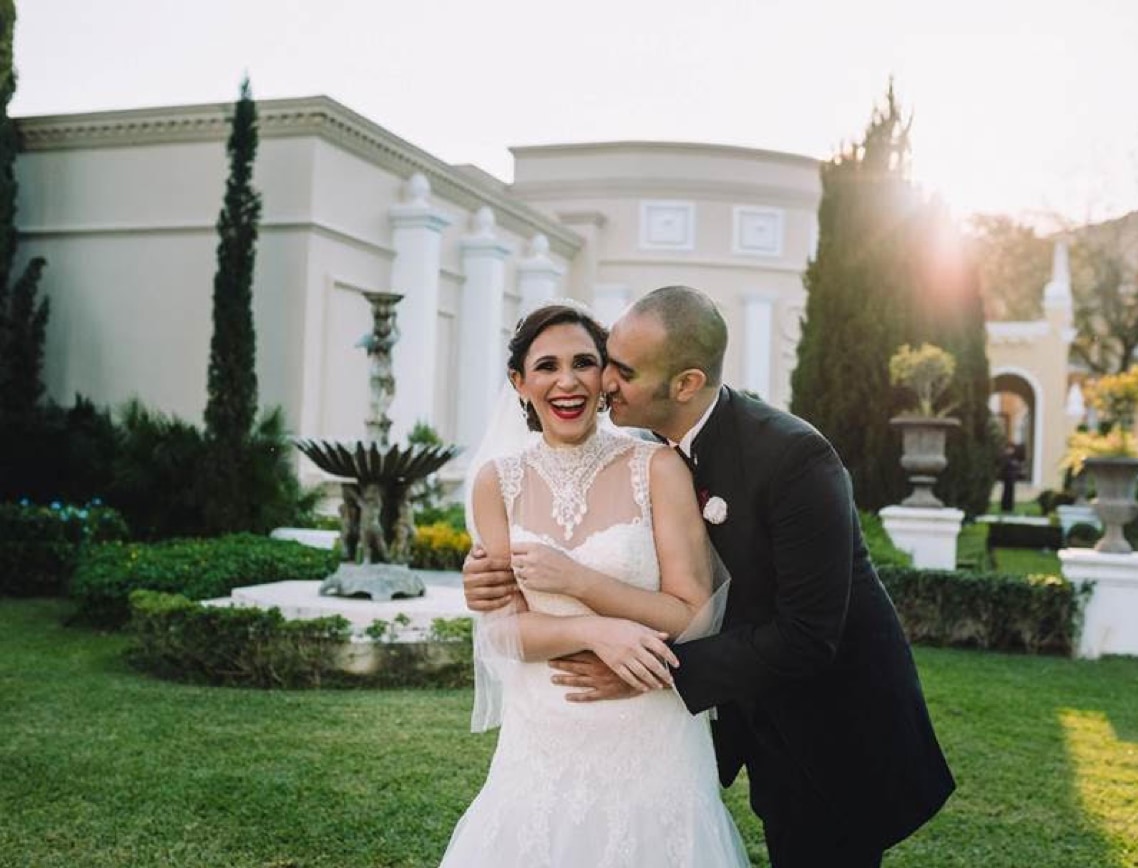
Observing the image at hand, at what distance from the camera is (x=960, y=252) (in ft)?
61.3

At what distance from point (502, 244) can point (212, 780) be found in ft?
46.8

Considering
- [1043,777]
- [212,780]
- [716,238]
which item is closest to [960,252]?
[716,238]

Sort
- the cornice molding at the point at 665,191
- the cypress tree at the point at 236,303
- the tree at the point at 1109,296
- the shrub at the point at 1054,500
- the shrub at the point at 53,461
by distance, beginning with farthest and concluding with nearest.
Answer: the tree at the point at 1109,296 → the cornice molding at the point at 665,191 → the shrub at the point at 1054,500 → the shrub at the point at 53,461 → the cypress tree at the point at 236,303

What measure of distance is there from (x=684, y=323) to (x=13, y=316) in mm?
14187

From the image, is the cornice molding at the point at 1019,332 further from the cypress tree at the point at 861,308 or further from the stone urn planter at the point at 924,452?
the stone urn planter at the point at 924,452

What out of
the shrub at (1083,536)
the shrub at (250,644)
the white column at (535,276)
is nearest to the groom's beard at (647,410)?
the shrub at (250,644)

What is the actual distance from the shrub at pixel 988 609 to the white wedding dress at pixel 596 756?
7.78 meters

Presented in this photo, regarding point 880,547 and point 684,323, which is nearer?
point 684,323

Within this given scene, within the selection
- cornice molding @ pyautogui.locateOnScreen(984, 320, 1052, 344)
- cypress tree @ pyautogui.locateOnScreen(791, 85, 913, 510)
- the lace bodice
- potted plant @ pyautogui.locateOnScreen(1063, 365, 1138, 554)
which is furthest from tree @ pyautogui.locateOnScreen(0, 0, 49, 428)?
cornice molding @ pyautogui.locateOnScreen(984, 320, 1052, 344)

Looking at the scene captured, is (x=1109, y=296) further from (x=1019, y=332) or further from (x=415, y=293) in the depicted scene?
(x=415, y=293)

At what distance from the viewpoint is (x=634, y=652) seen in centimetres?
263

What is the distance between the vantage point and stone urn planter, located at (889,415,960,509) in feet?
46.2

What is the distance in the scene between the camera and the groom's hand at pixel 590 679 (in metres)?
2.74

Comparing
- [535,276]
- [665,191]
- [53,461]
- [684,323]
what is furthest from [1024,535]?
[684,323]
